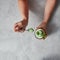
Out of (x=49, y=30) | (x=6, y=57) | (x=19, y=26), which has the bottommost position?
(x=6, y=57)

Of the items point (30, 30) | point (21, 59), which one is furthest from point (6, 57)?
point (30, 30)

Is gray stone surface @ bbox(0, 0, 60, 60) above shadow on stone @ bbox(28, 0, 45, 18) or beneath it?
beneath

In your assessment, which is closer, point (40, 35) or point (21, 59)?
point (40, 35)

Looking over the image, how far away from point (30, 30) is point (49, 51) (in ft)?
0.51

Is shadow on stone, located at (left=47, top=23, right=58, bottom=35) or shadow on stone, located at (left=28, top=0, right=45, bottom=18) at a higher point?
shadow on stone, located at (left=28, top=0, right=45, bottom=18)

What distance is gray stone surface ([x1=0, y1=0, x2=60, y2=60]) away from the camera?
97 centimetres

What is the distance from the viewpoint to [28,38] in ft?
3.27

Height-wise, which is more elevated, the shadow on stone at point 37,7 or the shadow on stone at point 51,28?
the shadow on stone at point 37,7

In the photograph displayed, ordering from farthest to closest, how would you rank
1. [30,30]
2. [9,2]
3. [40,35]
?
[9,2] → [30,30] → [40,35]

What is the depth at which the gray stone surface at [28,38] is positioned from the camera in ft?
3.18

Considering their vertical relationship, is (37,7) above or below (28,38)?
above

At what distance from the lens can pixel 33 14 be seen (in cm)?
99

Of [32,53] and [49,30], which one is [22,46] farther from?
[49,30]

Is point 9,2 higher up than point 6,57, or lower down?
higher up
